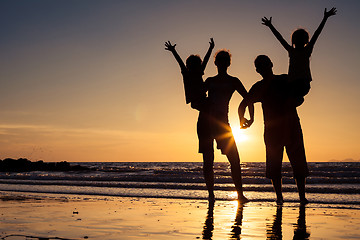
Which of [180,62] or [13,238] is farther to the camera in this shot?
[180,62]

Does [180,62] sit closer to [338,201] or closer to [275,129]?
[275,129]

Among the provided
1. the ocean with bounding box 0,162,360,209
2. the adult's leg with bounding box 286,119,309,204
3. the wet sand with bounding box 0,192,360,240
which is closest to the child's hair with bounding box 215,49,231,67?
the adult's leg with bounding box 286,119,309,204

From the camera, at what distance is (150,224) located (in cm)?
530

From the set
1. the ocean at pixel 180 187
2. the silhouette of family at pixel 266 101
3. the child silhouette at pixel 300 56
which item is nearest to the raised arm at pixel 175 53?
the silhouette of family at pixel 266 101

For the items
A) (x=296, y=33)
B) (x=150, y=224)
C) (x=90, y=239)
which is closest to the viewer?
(x=90, y=239)

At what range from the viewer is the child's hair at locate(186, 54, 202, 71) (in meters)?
7.53

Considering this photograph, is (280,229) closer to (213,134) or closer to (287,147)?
(287,147)

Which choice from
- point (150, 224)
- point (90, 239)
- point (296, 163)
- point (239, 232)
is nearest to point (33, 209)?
point (150, 224)

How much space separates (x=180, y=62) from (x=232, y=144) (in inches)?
67.7

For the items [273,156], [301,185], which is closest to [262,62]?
[273,156]

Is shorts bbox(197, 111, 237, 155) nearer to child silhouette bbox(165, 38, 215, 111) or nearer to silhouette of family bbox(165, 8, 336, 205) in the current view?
silhouette of family bbox(165, 8, 336, 205)

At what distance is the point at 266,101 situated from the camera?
694 cm

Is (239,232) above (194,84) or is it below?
below

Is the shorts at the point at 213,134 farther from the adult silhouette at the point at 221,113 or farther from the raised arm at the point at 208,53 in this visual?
the raised arm at the point at 208,53
